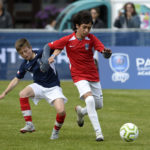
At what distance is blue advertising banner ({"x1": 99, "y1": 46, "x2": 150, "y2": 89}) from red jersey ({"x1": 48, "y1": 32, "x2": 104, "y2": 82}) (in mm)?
6703

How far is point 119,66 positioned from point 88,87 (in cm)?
710

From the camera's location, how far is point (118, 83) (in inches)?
653

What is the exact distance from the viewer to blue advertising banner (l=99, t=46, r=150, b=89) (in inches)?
655

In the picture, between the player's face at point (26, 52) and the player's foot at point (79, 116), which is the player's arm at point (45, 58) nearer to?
the player's face at point (26, 52)

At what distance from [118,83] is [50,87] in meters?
6.89

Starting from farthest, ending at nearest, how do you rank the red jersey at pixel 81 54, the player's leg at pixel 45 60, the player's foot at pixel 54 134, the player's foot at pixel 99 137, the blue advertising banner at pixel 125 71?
1. the blue advertising banner at pixel 125 71
2. the red jersey at pixel 81 54
3. the player's foot at pixel 54 134
4. the player's leg at pixel 45 60
5. the player's foot at pixel 99 137

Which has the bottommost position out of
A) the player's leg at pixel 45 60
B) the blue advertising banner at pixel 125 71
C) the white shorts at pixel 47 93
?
the blue advertising banner at pixel 125 71

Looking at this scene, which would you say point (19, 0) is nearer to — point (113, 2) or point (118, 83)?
point (113, 2)

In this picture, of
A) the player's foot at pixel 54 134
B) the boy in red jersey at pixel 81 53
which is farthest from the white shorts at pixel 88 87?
the player's foot at pixel 54 134

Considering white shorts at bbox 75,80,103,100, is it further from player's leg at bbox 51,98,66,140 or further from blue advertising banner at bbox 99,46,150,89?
blue advertising banner at bbox 99,46,150,89

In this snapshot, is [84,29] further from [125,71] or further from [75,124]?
[125,71]

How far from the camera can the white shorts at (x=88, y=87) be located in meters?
9.66

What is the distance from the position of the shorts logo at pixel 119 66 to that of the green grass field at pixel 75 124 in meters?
0.74

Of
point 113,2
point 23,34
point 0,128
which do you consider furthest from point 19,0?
point 0,128
